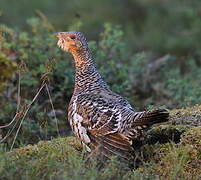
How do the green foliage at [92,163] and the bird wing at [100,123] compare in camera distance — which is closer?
the green foliage at [92,163]

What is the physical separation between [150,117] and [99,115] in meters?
0.72

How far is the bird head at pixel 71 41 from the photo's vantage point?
7578mm

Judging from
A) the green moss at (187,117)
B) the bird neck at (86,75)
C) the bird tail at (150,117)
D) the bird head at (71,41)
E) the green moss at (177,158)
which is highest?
the bird head at (71,41)

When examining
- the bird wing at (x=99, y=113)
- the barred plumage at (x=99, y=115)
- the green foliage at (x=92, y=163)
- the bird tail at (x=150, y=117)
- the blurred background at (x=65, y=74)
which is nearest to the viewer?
the green foliage at (x=92, y=163)

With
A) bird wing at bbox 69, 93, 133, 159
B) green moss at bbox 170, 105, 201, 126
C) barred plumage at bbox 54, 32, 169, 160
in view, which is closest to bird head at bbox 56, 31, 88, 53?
barred plumage at bbox 54, 32, 169, 160

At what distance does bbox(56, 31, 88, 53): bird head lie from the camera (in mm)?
7578

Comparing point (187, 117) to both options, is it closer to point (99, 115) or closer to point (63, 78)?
point (99, 115)

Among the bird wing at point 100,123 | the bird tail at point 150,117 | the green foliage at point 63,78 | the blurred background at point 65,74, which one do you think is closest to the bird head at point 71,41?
the blurred background at point 65,74

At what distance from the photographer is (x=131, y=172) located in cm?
634

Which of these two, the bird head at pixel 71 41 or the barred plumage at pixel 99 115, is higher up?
the bird head at pixel 71 41

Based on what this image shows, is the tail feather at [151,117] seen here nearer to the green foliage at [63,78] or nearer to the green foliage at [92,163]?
the green foliage at [92,163]

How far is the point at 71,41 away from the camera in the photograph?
24.9ft

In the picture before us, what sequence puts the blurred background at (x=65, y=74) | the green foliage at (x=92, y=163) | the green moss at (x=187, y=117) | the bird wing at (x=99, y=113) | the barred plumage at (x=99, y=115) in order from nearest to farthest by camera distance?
1. the green foliage at (x=92, y=163)
2. the barred plumage at (x=99, y=115)
3. the bird wing at (x=99, y=113)
4. the green moss at (x=187, y=117)
5. the blurred background at (x=65, y=74)

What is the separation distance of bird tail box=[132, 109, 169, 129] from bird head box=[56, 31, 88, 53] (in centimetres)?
153
